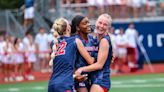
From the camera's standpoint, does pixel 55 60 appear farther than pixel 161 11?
No

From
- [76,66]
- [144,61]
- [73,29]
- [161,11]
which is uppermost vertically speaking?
[73,29]

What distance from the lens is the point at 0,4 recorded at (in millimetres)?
43656

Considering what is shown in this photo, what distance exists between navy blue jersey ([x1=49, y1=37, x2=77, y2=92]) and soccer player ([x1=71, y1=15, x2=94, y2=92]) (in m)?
0.18

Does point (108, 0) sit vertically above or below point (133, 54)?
above

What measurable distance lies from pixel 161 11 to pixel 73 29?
62.2 ft

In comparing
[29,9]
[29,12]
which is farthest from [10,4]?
[29,12]

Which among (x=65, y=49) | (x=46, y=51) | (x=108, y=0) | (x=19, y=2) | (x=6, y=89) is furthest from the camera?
(x=19, y=2)

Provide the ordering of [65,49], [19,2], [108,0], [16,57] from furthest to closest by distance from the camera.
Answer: [19,2], [108,0], [16,57], [65,49]

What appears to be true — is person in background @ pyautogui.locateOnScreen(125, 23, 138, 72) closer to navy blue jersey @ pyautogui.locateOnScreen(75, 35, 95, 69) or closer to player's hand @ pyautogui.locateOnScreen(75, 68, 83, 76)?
navy blue jersey @ pyautogui.locateOnScreen(75, 35, 95, 69)

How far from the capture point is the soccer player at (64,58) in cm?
760

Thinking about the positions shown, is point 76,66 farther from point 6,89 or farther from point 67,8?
point 67,8

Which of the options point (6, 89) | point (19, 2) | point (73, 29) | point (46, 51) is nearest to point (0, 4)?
point (19, 2)

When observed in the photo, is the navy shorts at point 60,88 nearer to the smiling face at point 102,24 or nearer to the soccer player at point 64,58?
the soccer player at point 64,58

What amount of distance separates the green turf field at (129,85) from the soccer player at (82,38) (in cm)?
807
